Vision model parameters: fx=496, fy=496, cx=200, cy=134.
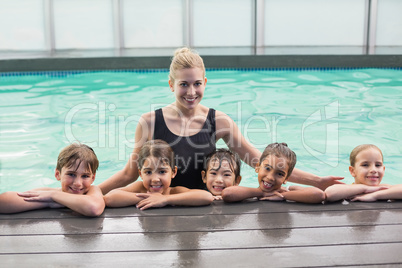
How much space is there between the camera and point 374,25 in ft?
→ 37.8

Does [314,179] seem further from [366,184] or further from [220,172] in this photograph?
[220,172]

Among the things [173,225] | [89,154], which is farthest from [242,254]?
[89,154]

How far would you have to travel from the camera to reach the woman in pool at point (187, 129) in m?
3.19

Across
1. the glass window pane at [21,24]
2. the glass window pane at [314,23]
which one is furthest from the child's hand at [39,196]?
the glass window pane at [314,23]

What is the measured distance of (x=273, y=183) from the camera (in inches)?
119

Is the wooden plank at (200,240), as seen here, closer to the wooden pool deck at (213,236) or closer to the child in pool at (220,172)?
the wooden pool deck at (213,236)

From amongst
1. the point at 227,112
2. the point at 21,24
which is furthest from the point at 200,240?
the point at 21,24

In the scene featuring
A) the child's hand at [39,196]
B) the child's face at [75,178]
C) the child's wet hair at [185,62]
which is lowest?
the child's hand at [39,196]

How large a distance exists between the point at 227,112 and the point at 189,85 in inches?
175

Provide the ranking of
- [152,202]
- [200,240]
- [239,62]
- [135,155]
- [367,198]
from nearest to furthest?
[200,240] → [152,202] → [367,198] → [135,155] → [239,62]

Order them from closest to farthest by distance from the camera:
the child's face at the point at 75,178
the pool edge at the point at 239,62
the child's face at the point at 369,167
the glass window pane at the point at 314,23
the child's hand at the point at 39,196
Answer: the child's hand at the point at 39,196 → the child's face at the point at 75,178 → the child's face at the point at 369,167 → the pool edge at the point at 239,62 → the glass window pane at the point at 314,23

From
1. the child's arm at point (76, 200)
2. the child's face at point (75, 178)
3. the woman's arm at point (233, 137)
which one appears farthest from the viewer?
the woman's arm at point (233, 137)

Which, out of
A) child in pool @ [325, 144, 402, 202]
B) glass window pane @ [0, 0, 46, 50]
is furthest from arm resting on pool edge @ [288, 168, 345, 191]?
glass window pane @ [0, 0, 46, 50]

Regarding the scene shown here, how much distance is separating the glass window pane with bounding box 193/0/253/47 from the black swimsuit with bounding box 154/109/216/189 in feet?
28.2
